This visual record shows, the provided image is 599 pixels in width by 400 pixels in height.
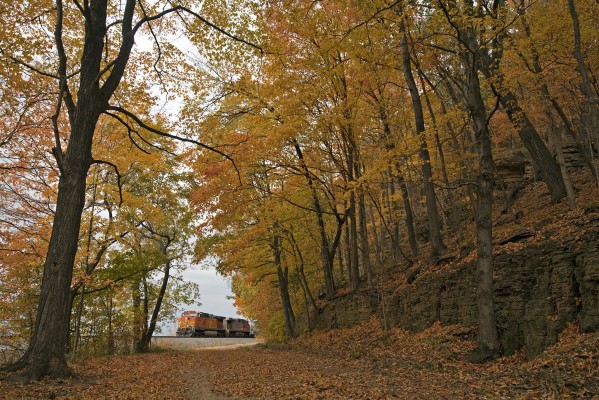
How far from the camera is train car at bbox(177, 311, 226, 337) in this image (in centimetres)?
4012

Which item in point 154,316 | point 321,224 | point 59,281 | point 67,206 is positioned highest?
point 321,224

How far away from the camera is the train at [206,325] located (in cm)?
4019

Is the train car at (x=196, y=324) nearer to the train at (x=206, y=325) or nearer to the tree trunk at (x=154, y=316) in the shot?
the train at (x=206, y=325)

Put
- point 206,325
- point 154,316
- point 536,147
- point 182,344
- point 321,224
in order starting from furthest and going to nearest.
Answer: point 206,325
point 182,344
point 154,316
point 321,224
point 536,147

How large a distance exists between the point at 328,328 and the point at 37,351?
13.2 m

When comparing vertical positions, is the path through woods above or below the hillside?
below

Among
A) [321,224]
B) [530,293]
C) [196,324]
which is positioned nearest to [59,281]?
[530,293]

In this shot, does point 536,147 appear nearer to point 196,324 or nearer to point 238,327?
point 196,324

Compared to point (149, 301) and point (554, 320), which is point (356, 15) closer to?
point (554, 320)

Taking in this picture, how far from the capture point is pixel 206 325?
136 ft

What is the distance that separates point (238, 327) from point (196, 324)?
7764mm

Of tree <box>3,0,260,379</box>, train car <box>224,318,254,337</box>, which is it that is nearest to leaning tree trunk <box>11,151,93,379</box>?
tree <box>3,0,260,379</box>

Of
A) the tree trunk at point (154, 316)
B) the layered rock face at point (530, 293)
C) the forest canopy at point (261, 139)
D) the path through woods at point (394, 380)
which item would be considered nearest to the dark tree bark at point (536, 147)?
the forest canopy at point (261, 139)

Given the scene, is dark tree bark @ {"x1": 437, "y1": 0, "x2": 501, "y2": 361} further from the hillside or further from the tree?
the tree
